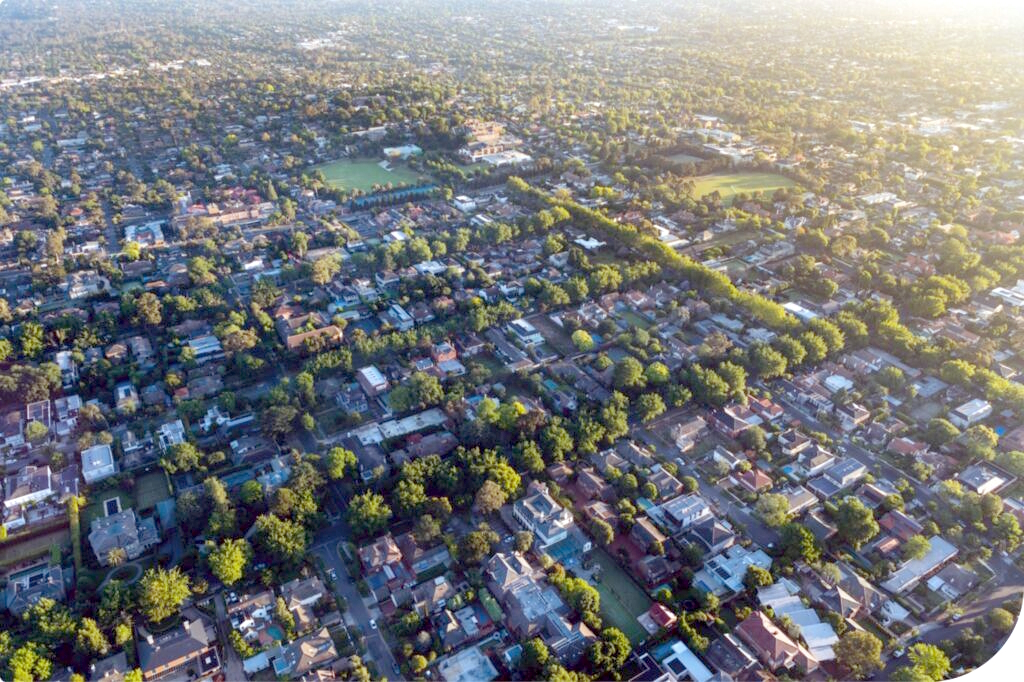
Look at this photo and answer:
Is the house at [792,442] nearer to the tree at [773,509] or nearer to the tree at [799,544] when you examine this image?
the tree at [773,509]

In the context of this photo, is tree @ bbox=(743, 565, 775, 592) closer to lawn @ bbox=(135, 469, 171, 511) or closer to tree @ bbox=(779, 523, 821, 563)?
tree @ bbox=(779, 523, 821, 563)

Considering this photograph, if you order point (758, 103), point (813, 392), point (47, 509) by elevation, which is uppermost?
point (758, 103)

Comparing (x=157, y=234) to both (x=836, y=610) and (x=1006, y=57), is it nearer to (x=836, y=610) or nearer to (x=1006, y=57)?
(x=836, y=610)

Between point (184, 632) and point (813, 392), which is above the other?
point (813, 392)

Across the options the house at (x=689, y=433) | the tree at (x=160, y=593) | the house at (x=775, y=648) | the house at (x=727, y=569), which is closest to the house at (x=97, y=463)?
the tree at (x=160, y=593)

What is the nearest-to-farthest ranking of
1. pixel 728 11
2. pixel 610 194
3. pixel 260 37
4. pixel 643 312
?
pixel 643 312
pixel 610 194
pixel 260 37
pixel 728 11

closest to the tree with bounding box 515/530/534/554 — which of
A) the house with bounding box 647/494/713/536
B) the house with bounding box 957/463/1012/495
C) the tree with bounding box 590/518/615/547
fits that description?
the tree with bounding box 590/518/615/547

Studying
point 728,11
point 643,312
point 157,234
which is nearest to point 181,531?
point 643,312
